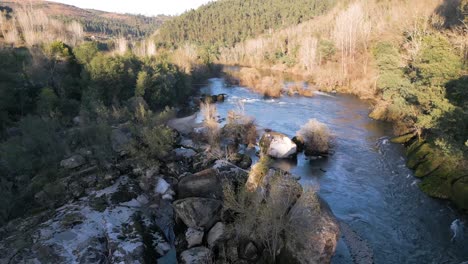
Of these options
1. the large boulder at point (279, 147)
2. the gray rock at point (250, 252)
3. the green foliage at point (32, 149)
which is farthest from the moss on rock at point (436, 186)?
the green foliage at point (32, 149)

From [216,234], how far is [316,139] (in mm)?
19440

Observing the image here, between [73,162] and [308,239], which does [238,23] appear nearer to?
[73,162]

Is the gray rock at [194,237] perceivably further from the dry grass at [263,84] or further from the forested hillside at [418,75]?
the dry grass at [263,84]

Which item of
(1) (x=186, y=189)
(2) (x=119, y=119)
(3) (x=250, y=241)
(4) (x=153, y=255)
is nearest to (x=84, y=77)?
(2) (x=119, y=119)

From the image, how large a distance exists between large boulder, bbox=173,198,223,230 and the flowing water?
6.61m

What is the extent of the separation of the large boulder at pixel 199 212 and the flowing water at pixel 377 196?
260 inches

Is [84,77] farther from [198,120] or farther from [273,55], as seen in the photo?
[273,55]

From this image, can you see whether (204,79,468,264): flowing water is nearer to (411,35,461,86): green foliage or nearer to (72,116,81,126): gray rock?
(411,35,461,86): green foliage

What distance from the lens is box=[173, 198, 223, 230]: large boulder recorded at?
22594mm

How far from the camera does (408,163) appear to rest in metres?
32.9

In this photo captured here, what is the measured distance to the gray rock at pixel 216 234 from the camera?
2070 cm

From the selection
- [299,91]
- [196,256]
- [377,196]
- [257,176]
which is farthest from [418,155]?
[299,91]

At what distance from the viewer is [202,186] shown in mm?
26672

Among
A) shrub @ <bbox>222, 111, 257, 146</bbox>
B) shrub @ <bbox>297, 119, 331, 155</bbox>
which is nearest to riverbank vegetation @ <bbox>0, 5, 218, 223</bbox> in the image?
shrub @ <bbox>222, 111, 257, 146</bbox>
